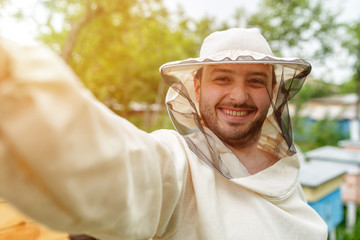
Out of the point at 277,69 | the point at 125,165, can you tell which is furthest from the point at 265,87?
the point at 125,165

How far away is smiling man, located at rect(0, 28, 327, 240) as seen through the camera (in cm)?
46

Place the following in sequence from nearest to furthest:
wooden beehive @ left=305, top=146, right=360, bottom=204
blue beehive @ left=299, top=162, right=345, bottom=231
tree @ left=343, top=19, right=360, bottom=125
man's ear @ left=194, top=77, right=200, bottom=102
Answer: man's ear @ left=194, top=77, right=200, bottom=102, blue beehive @ left=299, top=162, right=345, bottom=231, wooden beehive @ left=305, top=146, right=360, bottom=204, tree @ left=343, top=19, right=360, bottom=125

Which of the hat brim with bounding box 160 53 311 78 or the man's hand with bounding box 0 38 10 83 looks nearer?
the man's hand with bounding box 0 38 10 83

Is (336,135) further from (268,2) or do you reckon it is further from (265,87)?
(265,87)

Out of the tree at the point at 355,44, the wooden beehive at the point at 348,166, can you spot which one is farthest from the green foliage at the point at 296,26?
the wooden beehive at the point at 348,166

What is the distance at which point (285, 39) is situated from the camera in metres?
12.6

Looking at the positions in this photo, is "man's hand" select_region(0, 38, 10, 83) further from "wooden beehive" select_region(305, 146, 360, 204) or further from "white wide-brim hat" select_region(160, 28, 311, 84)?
"wooden beehive" select_region(305, 146, 360, 204)

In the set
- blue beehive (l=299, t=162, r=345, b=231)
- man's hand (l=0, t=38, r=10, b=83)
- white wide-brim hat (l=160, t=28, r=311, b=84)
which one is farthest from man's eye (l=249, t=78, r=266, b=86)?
blue beehive (l=299, t=162, r=345, b=231)

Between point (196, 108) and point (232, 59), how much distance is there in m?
0.32

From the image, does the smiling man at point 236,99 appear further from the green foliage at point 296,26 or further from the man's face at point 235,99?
the green foliage at point 296,26

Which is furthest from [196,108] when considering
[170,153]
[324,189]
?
[324,189]

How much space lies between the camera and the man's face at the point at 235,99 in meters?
1.37

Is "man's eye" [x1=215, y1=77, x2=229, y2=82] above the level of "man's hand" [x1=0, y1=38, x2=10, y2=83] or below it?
below

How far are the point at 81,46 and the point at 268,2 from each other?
874 centimetres
